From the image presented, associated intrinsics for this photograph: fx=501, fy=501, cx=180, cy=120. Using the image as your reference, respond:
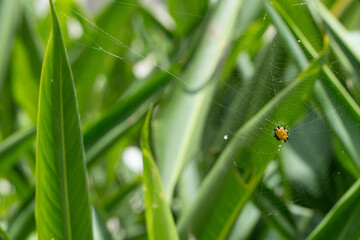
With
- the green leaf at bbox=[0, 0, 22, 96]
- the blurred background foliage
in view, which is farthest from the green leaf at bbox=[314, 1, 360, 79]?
the green leaf at bbox=[0, 0, 22, 96]

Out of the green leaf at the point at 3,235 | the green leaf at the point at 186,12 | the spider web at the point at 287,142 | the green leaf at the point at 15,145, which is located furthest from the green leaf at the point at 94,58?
the green leaf at the point at 3,235

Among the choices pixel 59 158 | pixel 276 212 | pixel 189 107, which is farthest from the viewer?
pixel 189 107

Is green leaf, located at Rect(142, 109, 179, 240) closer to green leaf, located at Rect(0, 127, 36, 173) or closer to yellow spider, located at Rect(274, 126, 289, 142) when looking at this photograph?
yellow spider, located at Rect(274, 126, 289, 142)

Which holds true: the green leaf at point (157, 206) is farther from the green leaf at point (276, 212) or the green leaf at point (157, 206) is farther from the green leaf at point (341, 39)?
the green leaf at point (341, 39)

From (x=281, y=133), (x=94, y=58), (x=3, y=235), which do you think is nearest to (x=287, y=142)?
(x=281, y=133)

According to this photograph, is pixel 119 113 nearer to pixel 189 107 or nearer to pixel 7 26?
pixel 189 107

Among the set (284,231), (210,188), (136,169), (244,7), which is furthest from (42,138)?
(136,169)

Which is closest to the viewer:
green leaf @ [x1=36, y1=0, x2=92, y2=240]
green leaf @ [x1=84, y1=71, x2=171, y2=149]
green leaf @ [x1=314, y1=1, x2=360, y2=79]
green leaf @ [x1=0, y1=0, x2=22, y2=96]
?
green leaf @ [x1=36, y1=0, x2=92, y2=240]
